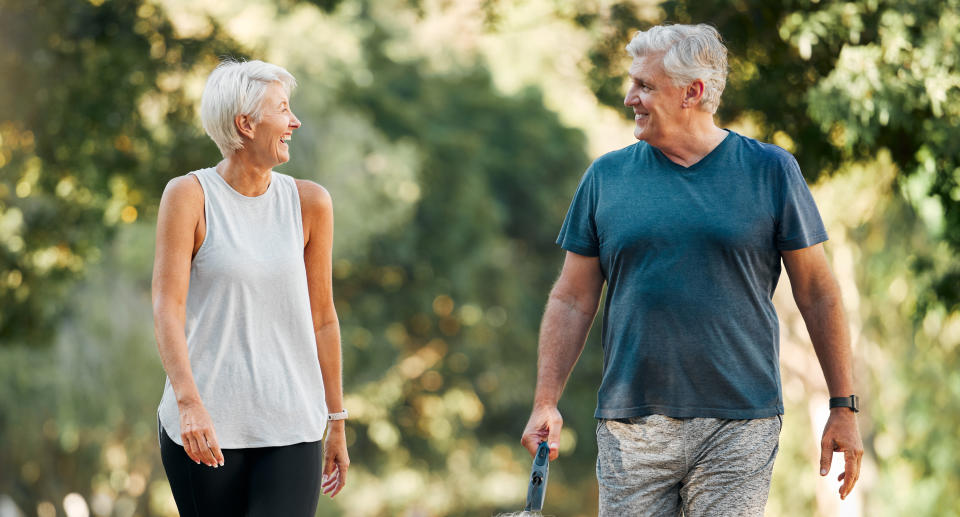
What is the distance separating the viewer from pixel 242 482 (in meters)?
3.75

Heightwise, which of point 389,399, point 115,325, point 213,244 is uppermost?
point 213,244

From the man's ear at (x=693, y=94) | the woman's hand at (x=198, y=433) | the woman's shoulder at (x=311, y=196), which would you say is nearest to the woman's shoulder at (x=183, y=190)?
the woman's shoulder at (x=311, y=196)

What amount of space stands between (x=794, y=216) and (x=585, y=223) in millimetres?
625

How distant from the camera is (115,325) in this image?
17.8 metres

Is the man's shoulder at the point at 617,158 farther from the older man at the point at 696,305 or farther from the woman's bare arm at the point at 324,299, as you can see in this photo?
the woman's bare arm at the point at 324,299

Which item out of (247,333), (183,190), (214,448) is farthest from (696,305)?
(183,190)

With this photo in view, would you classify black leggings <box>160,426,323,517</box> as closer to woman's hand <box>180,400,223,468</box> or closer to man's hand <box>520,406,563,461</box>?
woman's hand <box>180,400,223,468</box>

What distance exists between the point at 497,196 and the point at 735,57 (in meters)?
22.2

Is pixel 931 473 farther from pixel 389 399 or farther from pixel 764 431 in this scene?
pixel 389 399

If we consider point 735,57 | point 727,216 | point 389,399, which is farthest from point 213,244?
point 389,399

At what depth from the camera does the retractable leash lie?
11.7 feet

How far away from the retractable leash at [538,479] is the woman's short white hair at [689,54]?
3.63 feet

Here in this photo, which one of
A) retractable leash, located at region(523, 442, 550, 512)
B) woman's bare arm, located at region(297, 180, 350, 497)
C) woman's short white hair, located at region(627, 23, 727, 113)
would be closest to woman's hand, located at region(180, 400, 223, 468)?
woman's bare arm, located at region(297, 180, 350, 497)

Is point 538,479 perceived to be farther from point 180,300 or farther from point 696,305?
point 180,300
